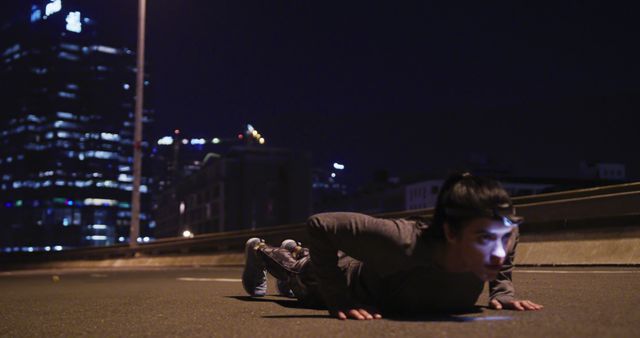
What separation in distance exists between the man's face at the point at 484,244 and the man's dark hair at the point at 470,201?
4 cm

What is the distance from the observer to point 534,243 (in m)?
12.7

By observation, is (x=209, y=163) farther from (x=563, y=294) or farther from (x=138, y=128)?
(x=563, y=294)

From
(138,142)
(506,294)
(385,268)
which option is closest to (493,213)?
(385,268)

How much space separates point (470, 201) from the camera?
3.93 metres

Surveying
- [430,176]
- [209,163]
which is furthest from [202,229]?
[430,176]

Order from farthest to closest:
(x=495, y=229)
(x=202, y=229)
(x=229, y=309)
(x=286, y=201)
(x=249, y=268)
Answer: (x=202, y=229) → (x=286, y=201) → (x=249, y=268) → (x=229, y=309) → (x=495, y=229)

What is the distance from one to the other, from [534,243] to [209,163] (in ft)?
537

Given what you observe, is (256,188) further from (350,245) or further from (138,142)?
(350,245)

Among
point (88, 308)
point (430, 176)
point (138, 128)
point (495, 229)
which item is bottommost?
point (88, 308)

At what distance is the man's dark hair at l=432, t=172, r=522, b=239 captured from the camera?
3.94 meters

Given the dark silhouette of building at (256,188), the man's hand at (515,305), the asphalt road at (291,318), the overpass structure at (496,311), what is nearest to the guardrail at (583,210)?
the overpass structure at (496,311)

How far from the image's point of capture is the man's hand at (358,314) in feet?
15.3

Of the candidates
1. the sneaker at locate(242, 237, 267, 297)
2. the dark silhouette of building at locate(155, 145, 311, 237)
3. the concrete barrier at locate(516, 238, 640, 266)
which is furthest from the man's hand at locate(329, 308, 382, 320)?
the dark silhouette of building at locate(155, 145, 311, 237)

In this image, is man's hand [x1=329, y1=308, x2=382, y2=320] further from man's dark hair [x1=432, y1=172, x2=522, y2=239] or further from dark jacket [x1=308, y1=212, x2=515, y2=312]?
man's dark hair [x1=432, y1=172, x2=522, y2=239]
